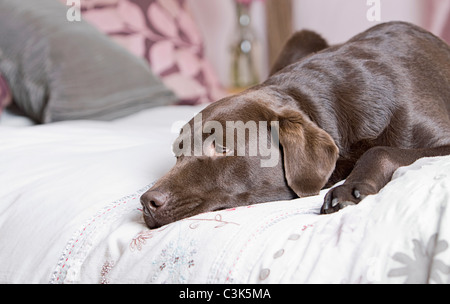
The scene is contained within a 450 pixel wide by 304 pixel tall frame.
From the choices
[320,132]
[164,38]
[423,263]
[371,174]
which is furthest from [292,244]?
[164,38]

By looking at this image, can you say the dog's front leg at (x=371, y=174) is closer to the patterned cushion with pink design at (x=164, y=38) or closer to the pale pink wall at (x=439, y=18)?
the patterned cushion with pink design at (x=164, y=38)

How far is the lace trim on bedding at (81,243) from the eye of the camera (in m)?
1.29

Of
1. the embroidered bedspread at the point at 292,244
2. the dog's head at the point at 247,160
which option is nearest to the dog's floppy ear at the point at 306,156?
the dog's head at the point at 247,160

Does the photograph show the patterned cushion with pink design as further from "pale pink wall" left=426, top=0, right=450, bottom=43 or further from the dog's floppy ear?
the dog's floppy ear

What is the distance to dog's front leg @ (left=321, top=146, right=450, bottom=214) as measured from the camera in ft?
4.05

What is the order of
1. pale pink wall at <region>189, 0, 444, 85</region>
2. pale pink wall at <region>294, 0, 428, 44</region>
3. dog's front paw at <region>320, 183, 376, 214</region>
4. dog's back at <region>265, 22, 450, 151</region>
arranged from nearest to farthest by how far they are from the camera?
dog's front paw at <region>320, 183, 376, 214</region> < dog's back at <region>265, 22, 450, 151</region> < pale pink wall at <region>189, 0, 444, 85</region> < pale pink wall at <region>294, 0, 428, 44</region>

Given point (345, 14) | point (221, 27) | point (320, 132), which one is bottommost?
point (221, 27)

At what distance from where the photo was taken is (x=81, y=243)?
4.33 ft

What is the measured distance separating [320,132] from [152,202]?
0.46 m

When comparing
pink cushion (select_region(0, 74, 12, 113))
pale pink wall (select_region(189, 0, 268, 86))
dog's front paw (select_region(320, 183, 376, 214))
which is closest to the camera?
dog's front paw (select_region(320, 183, 376, 214))

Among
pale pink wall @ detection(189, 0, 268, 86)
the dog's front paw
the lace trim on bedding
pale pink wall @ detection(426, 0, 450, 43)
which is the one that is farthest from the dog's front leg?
pale pink wall @ detection(189, 0, 268, 86)

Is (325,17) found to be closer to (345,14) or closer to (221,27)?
(345,14)

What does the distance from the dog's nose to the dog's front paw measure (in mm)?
357

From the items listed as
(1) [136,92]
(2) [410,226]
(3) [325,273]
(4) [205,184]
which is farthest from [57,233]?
(1) [136,92]
